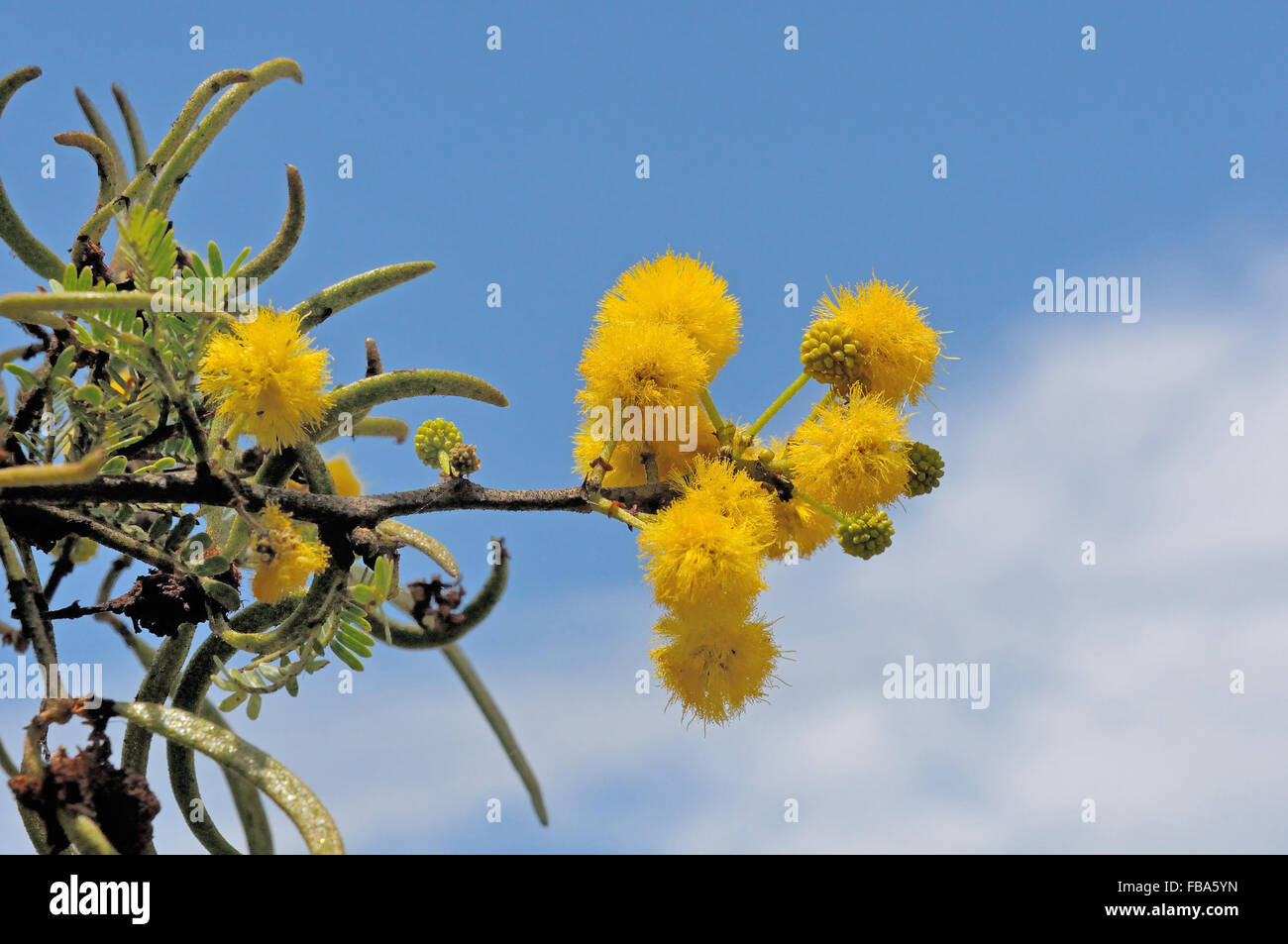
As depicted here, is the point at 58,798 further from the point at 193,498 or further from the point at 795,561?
the point at 795,561

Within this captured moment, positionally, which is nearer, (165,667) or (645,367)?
(645,367)

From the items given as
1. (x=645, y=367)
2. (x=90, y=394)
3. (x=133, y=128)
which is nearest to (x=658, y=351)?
(x=645, y=367)

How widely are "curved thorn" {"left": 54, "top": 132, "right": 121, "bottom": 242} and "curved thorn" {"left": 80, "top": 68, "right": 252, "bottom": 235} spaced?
2.2 inches

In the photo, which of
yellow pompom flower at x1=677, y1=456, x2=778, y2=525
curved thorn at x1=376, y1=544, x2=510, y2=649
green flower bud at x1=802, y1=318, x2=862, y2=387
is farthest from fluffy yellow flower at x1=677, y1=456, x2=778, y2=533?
curved thorn at x1=376, y1=544, x2=510, y2=649

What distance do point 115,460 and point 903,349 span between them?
6.68ft

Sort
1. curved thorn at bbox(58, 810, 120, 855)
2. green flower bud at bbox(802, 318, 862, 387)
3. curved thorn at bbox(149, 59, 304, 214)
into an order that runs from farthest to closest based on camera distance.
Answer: curved thorn at bbox(149, 59, 304, 214), green flower bud at bbox(802, 318, 862, 387), curved thorn at bbox(58, 810, 120, 855)

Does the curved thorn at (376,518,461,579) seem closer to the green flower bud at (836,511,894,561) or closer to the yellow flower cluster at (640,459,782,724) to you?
the yellow flower cluster at (640,459,782,724)

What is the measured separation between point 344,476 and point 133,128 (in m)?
1.39

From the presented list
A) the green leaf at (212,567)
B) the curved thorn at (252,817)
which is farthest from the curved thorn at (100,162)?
the curved thorn at (252,817)

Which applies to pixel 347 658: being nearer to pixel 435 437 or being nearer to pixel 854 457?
pixel 435 437

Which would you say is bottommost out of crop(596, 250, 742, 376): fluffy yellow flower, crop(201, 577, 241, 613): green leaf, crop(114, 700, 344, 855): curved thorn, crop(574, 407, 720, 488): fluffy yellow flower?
crop(114, 700, 344, 855): curved thorn

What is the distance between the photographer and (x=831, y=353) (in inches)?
99.7

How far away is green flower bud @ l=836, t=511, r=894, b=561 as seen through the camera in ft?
8.29
